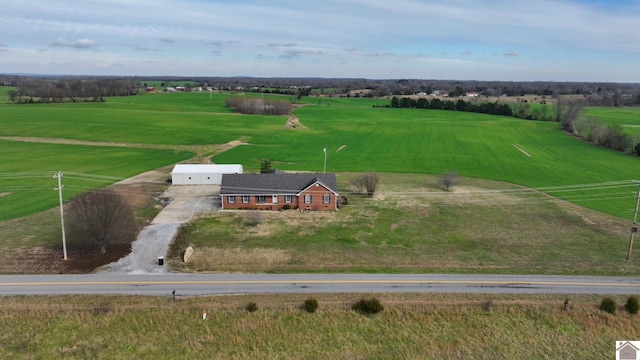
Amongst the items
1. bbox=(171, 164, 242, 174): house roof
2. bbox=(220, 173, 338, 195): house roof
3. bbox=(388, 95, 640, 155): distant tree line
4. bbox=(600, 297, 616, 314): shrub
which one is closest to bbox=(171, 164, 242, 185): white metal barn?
bbox=(171, 164, 242, 174): house roof

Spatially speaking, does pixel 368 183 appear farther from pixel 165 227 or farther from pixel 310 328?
pixel 310 328

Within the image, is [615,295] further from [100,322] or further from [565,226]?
[100,322]

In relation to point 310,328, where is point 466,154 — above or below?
above

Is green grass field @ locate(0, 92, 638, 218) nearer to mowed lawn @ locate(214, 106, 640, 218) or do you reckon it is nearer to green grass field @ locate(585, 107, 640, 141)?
mowed lawn @ locate(214, 106, 640, 218)

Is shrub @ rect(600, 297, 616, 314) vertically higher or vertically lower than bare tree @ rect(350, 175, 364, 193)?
lower

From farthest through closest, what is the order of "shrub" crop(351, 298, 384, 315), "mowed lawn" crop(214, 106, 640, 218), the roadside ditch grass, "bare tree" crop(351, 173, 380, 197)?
"mowed lawn" crop(214, 106, 640, 218)
"bare tree" crop(351, 173, 380, 197)
"shrub" crop(351, 298, 384, 315)
the roadside ditch grass

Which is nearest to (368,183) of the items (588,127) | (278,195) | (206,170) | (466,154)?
(278,195)

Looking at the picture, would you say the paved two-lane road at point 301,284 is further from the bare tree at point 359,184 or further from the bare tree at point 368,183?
the bare tree at point 359,184
